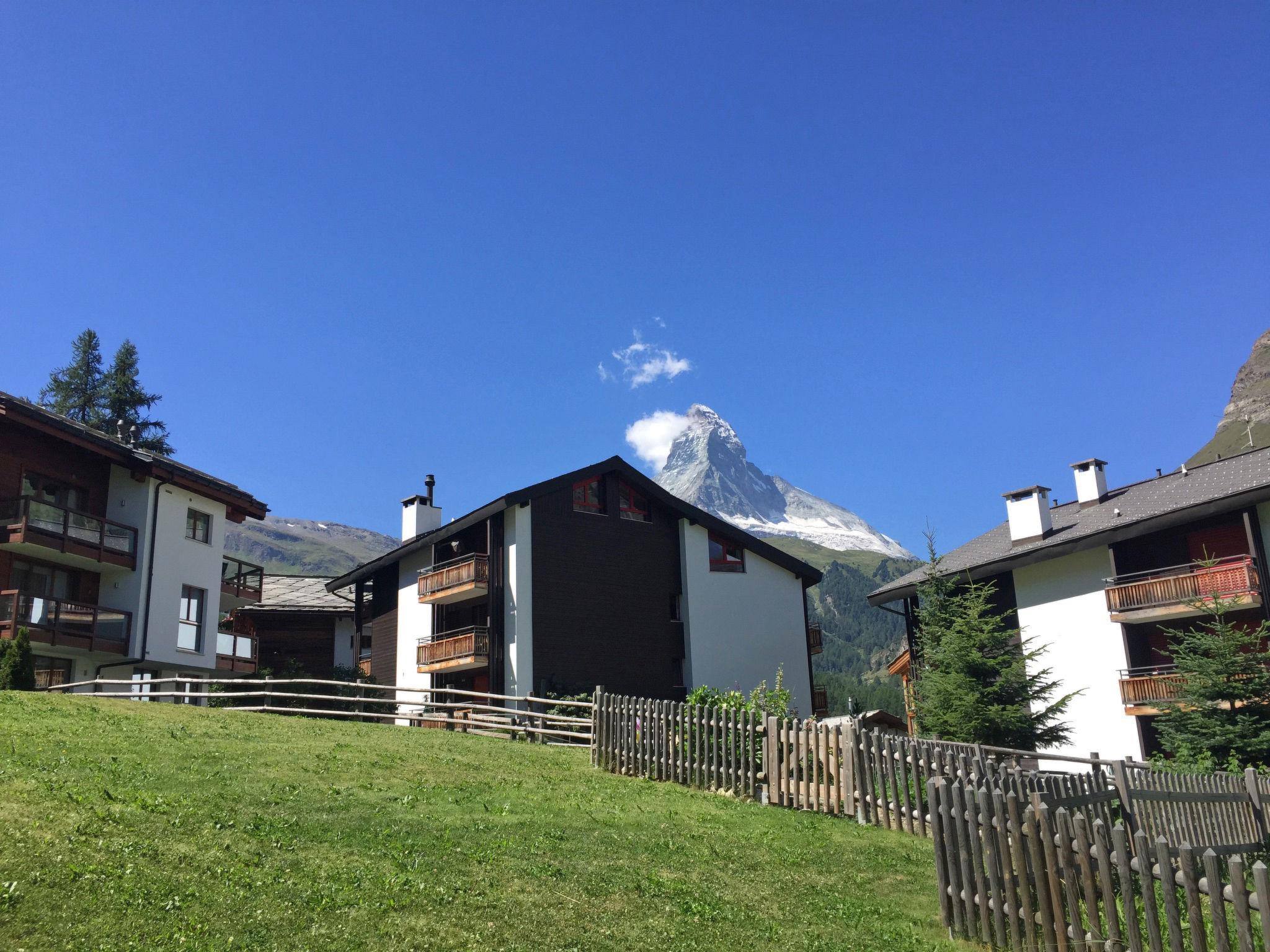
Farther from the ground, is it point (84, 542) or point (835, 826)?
point (84, 542)

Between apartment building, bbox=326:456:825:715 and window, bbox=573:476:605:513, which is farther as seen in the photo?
window, bbox=573:476:605:513

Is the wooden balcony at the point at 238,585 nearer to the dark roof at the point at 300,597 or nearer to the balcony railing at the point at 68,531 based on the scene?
the dark roof at the point at 300,597

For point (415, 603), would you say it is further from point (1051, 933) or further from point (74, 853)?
point (1051, 933)

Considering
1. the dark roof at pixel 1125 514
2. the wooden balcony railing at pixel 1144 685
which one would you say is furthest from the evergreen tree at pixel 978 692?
the dark roof at pixel 1125 514

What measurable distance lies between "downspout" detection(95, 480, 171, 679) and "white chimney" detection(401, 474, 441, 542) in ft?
35.7

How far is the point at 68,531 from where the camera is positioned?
1299 inches

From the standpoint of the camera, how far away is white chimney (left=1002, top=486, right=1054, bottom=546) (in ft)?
127

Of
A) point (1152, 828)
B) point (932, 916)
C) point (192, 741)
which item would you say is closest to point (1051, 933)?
point (932, 916)

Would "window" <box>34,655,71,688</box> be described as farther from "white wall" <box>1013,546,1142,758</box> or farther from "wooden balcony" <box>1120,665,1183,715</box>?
"wooden balcony" <box>1120,665,1183,715</box>

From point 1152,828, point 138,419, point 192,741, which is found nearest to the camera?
point 1152,828

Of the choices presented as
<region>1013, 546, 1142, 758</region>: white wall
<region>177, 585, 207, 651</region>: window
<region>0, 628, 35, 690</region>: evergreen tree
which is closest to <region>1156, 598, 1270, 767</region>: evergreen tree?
<region>1013, 546, 1142, 758</region>: white wall

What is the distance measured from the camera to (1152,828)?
12594 mm

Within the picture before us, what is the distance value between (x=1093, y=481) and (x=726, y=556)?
14849 millimetres

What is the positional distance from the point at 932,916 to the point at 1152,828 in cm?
394
